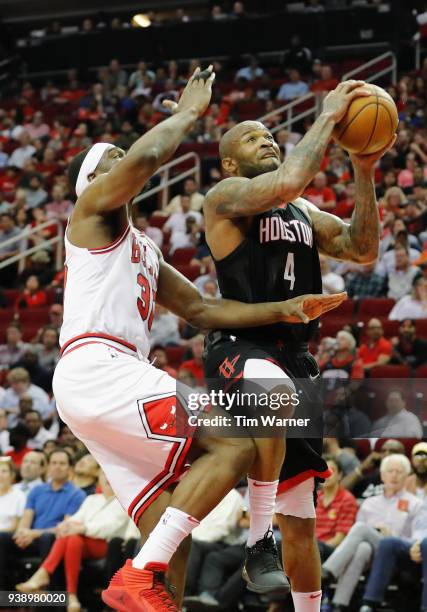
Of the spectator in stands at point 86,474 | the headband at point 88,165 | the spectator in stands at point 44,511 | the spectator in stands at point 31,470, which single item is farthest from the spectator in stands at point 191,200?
the headband at point 88,165

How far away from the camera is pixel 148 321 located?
5062mm

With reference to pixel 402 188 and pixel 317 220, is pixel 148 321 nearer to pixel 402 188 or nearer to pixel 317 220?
pixel 317 220

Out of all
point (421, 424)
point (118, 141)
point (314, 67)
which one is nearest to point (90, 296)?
point (421, 424)

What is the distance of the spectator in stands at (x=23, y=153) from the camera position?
20.3m

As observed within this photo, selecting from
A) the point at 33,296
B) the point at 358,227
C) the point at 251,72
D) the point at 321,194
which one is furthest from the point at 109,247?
the point at 251,72

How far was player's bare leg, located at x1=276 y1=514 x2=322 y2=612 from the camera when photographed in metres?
5.59

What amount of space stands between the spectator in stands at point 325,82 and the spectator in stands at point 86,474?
416 inches

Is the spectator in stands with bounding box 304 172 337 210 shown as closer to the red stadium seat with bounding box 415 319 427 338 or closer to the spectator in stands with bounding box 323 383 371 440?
the red stadium seat with bounding box 415 319 427 338

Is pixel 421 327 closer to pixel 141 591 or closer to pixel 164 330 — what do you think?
pixel 164 330

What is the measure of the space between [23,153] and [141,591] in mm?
16881

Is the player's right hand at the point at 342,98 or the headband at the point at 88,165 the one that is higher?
the player's right hand at the point at 342,98

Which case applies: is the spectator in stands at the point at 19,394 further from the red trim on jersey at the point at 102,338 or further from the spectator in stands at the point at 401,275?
the red trim on jersey at the point at 102,338

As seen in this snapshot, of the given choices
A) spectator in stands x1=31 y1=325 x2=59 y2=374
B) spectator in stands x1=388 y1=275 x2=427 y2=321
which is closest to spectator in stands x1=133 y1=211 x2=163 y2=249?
spectator in stands x1=31 y1=325 x2=59 y2=374

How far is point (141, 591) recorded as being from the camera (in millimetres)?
4383
